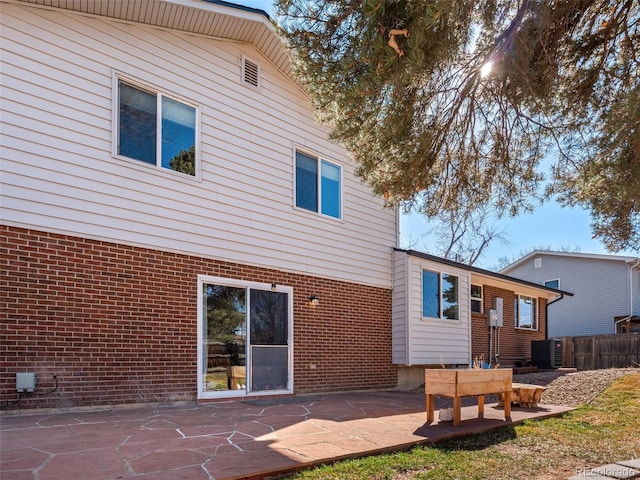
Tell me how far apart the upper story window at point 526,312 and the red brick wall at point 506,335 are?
0.24m

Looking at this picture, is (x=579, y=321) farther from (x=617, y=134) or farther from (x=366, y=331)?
(x=617, y=134)

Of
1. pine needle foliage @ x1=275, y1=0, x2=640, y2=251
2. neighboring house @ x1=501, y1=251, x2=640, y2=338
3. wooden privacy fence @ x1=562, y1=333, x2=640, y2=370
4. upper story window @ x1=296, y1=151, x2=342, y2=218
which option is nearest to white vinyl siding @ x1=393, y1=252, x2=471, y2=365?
upper story window @ x1=296, y1=151, x2=342, y2=218

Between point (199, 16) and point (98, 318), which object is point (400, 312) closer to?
point (98, 318)

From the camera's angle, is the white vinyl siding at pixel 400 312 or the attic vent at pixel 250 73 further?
the white vinyl siding at pixel 400 312

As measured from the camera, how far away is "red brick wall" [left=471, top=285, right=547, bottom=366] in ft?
47.3

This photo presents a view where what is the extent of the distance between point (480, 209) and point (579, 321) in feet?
64.3

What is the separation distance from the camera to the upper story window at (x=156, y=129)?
23.5 ft

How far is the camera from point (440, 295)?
40.1 ft

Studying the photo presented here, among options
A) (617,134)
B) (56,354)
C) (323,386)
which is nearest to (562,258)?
(323,386)

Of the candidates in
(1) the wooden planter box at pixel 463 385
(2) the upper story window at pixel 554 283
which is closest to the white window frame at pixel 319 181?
(1) the wooden planter box at pixel 463 385

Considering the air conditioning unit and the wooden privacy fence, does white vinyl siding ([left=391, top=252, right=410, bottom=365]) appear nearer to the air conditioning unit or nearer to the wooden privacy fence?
the air conditioning unit

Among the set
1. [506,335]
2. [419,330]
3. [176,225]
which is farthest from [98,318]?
[506,335]

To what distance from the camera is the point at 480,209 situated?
7.37 metres

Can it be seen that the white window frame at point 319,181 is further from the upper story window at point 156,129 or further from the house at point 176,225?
the upper story window at point 156,129
